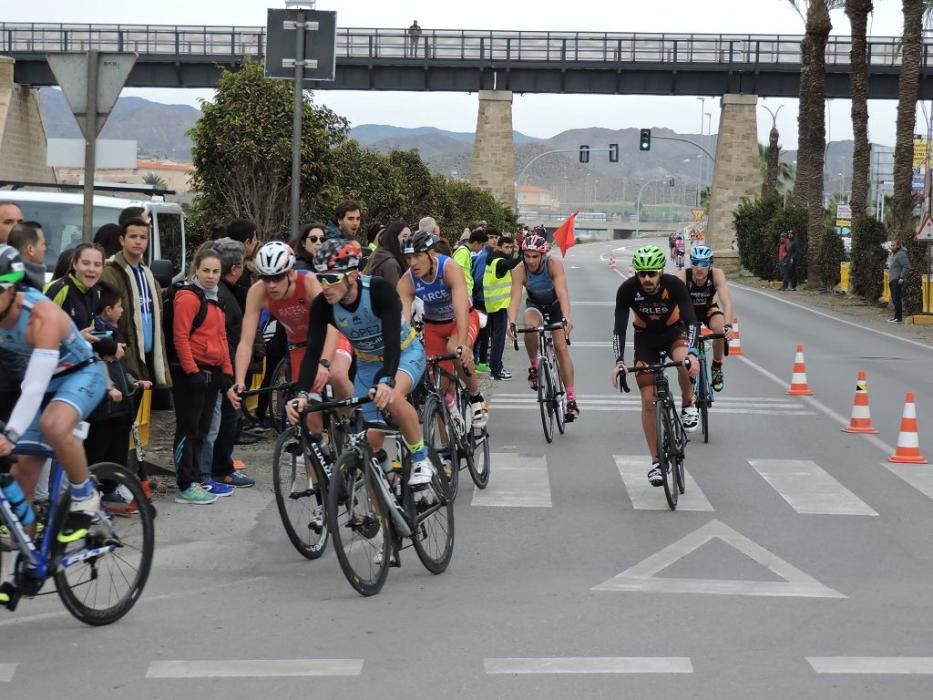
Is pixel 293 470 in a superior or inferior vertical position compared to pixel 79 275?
inferior

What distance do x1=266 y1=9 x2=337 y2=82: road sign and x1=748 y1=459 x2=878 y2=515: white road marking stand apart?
704 cm

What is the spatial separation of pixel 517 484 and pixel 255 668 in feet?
17.7

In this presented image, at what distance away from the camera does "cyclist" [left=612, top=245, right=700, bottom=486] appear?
1102 centimetres

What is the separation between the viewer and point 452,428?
1012 cm

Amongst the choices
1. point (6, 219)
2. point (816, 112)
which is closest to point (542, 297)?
point (6, 219)

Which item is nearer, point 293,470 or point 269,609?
point 269,609

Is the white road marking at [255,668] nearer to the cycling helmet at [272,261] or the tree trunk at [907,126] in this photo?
the cycling helmet at [272,261]

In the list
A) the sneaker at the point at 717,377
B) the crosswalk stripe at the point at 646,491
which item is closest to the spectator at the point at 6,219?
the crosswalk stripe at the point at 646,491

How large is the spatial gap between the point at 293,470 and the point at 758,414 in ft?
29.9

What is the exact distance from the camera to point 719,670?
6.24 meters

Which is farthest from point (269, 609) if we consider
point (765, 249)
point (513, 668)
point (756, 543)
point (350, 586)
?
point (765, 249)

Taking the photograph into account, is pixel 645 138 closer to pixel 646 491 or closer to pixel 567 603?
pixel 646 491

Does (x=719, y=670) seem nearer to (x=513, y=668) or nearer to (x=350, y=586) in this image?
(x=513, y=668)

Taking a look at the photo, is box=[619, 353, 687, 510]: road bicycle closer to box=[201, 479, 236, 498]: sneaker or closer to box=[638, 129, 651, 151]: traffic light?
box=[201, 479, 236, 498]: sneaker
